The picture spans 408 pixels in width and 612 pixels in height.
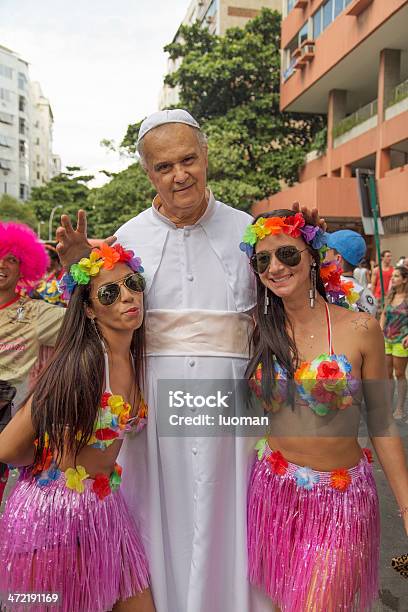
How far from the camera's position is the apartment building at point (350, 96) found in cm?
1466

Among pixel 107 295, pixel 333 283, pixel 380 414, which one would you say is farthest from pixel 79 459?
pixel 333 283

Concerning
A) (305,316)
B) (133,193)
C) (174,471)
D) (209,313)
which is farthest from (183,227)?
(133,193)

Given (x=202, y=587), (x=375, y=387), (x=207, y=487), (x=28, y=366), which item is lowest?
(x=202, y=587)

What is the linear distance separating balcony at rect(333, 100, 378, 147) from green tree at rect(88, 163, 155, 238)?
6.72 metres

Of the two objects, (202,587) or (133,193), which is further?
(133,193)

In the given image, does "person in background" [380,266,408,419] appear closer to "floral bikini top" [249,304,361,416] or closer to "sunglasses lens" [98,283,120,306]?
"floral bikini top" [249,304,361,416]

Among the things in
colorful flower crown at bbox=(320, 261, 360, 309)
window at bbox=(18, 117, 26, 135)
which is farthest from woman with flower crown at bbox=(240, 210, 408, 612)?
window at bbox=(18, 117, 26, 135)

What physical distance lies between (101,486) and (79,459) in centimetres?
12

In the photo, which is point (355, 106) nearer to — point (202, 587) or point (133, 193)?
point (133, 193)

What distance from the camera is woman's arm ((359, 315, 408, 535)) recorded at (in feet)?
6.07

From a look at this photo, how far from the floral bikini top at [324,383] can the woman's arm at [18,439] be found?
80cm

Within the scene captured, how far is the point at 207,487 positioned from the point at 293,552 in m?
0.38

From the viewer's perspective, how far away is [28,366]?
9.81ft

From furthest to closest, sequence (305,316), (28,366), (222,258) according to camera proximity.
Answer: (28,366), (222,258), (305,316)
